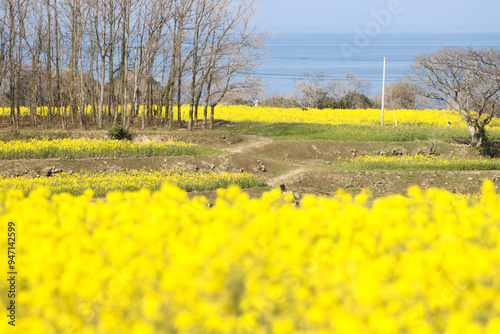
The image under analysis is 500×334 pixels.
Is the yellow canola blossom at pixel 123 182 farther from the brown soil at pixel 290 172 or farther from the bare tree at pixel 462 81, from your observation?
the bare tree at pixel 462 81

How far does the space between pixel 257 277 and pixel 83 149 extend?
710 inches

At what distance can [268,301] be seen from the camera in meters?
3.67

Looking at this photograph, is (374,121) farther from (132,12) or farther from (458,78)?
(132,12)

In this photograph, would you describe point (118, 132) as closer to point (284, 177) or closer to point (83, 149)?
point (83, 149)

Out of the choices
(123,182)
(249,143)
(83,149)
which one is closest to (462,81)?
(249,143)

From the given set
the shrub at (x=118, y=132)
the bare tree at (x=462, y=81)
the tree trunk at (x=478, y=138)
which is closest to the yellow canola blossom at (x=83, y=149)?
the shrub at (x=118, y=132)

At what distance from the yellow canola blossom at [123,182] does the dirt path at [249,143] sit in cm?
704

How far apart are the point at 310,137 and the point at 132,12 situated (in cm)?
1245

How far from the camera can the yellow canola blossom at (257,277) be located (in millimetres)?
3400

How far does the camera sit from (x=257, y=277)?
3.85 metres

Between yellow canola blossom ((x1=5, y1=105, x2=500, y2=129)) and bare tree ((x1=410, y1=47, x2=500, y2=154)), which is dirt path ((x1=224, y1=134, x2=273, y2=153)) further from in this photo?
bare tree ((x1=410, y1=47, x2=500, y2=154))

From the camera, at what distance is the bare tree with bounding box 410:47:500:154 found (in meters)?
28.0

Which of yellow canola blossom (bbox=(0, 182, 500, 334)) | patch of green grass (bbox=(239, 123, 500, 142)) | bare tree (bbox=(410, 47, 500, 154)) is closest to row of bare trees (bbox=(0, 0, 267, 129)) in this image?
patch of green grass (bbox=(239, 123, 500, 142))

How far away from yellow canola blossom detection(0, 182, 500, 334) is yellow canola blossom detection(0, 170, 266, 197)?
1040 cm
